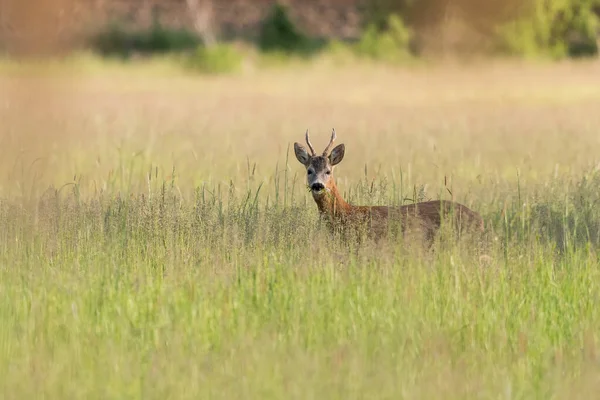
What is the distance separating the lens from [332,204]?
6.70m

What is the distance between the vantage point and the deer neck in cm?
669

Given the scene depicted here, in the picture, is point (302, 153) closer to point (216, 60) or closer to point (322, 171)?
point (322, 171)

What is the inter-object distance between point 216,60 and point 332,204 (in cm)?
3078

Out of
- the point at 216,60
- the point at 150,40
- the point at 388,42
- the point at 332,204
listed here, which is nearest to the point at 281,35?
the point at 388,42

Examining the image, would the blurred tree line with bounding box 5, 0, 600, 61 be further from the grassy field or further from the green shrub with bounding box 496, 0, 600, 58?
the grassy field

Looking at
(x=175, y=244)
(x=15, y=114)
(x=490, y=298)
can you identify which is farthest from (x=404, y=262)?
(x=15, y=114)

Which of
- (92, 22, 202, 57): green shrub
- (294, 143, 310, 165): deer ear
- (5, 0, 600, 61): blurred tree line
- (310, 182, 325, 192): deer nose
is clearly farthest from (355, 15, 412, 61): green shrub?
(310, 182, 325, 192): deer nose

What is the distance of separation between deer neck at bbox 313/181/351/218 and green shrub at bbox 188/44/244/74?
29.8 meters

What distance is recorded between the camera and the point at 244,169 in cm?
1080

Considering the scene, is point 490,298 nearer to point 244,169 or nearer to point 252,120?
point 244,169

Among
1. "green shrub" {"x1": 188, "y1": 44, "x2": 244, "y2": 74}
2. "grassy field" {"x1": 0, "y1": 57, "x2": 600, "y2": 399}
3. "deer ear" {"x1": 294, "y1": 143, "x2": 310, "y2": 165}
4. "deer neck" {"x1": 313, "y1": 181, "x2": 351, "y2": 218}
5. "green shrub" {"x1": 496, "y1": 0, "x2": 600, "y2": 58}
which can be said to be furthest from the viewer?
"green shrub" {"x1": 496, "y1": 0, "x2": 600, "y2": 58}

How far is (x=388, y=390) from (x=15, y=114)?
36.2 ft

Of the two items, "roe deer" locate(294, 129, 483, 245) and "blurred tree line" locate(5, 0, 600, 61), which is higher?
"blurred tree line" locate(5, 0, 600, 61)

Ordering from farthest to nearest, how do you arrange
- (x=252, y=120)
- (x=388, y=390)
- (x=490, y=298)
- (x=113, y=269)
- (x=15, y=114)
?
(x=252, y=120)
(x=15, y=114)
(x=113, y=269)
(x=490, y=298)
(x=388, y=390)
